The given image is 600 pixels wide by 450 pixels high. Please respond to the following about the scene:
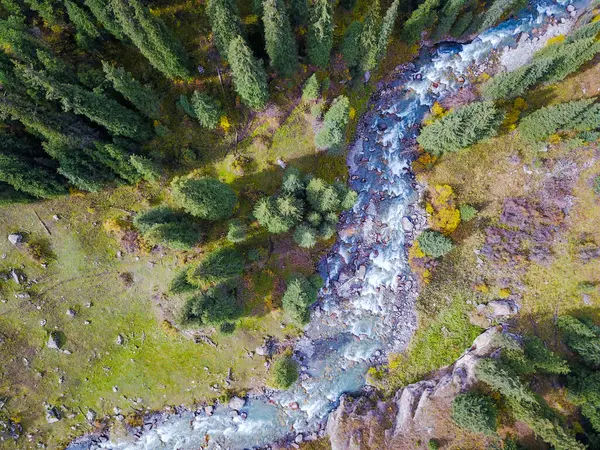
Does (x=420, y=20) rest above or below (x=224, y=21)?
above

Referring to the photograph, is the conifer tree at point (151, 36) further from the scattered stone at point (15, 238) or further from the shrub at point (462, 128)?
the shrub at point (462, 128)

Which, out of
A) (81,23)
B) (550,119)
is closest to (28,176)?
(81,23)

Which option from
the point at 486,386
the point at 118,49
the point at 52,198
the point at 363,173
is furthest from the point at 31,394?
the point at 486,386

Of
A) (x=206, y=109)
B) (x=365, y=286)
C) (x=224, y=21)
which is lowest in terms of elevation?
(x=365, y=286)

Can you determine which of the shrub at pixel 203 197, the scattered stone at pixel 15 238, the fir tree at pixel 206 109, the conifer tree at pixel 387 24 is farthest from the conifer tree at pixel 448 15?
the scattered stone at pixel 15 238

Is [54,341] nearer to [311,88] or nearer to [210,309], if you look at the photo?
[210,309]

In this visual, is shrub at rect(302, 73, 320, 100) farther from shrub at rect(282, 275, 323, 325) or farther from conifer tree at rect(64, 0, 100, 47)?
conifer tree at rect(64, 0, 100, 47)

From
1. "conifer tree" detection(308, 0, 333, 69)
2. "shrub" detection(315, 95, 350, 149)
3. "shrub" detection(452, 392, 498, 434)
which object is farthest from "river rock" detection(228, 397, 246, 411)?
"conifer tree" detection(308, 0, 333, 69)
